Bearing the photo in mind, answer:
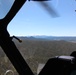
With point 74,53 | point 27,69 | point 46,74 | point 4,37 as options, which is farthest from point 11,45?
point 74,53

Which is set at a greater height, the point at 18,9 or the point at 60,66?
the point at 18,9

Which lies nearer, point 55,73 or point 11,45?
point 55,73

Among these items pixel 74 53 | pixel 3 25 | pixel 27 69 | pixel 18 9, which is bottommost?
pixel 27 69

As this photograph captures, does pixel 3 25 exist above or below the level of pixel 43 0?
below

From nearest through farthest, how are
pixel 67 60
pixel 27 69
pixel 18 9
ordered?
pixel 67 60 < pixel 18 9 < pixel 27 69

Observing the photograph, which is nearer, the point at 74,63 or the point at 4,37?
the point at 74,63

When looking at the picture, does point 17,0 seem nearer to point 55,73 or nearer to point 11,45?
point 11,45

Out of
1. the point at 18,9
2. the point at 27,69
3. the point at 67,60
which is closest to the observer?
the point at 67,60

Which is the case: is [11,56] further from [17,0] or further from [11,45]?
[17,0]

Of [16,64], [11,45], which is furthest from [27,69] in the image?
[11,45]
